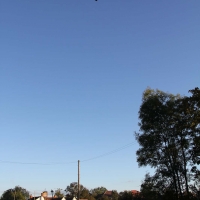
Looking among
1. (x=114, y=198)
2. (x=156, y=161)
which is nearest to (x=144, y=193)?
(x=156, y=161)

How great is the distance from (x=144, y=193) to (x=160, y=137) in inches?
253

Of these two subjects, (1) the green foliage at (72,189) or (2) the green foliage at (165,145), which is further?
(1) the green foliage at (72,189)

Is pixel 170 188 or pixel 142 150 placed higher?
pixel 142 150

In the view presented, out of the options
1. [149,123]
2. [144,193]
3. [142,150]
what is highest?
[149,123]

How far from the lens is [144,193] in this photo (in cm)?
3009

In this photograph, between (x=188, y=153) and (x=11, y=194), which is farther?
(x=11, y=194)

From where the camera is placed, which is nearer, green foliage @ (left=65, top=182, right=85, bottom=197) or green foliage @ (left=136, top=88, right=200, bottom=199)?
green foliage @ (left=136, top=88, right=200, bottom=199)

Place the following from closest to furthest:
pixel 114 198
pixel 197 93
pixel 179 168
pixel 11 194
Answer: pixel 197 93 → pixel 179 168 → pixel 11 194 → pixel 114 198

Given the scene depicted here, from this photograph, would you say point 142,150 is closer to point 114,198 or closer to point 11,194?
point 11,194

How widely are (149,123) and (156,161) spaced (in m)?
4.22

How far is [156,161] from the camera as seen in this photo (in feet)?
97.9

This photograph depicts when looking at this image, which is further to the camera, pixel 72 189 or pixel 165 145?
pixel 72 189

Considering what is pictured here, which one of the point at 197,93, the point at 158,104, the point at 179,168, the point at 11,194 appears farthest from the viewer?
the point at 11,194

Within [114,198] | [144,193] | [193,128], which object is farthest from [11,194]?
[193,128]
